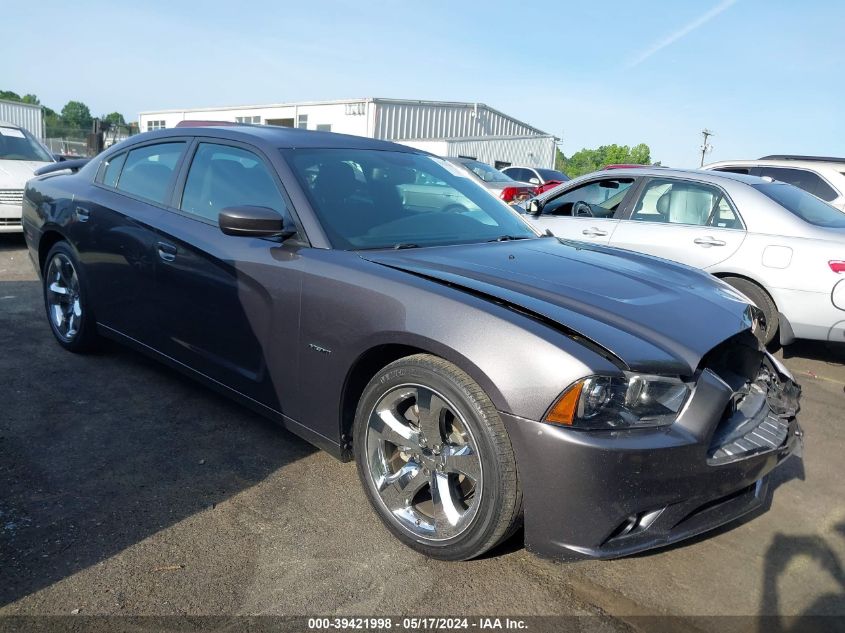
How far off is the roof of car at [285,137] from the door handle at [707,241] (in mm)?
2714

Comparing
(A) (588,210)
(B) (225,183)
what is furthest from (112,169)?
(A) (588,210)

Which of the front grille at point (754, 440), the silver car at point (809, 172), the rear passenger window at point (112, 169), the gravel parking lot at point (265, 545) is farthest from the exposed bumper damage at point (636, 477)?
the silver car at point (809, 172)

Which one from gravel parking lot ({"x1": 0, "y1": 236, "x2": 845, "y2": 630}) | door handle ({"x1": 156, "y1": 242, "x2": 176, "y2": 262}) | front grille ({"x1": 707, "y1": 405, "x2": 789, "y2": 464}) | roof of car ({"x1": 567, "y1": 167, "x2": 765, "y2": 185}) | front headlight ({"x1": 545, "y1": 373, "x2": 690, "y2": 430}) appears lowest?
gravel parking lot ({"x1": 0, "y1": 236, "x2": 845, "y2": 630})

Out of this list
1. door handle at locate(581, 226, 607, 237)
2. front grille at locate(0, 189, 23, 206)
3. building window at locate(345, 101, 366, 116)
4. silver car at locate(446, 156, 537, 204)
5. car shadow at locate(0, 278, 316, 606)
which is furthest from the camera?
building window at locate(345, 101, 366, 116)

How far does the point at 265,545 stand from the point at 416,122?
104 ft

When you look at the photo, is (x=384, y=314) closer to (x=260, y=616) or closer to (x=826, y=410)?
(x=260, y=616)

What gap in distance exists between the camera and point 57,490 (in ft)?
9.90

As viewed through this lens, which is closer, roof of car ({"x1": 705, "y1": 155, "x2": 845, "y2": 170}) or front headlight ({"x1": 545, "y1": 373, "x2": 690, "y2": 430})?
front headlight ({"x1": 545, "y1": 373, "x2": 690, "y2": 430})

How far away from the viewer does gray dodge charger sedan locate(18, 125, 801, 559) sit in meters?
2.27

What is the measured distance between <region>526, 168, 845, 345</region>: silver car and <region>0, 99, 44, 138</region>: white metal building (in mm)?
24078

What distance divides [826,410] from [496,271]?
2.91 metres

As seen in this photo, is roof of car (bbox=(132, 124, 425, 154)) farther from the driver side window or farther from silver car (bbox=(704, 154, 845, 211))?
silver car (bbox=(704, 154, 845, 211))

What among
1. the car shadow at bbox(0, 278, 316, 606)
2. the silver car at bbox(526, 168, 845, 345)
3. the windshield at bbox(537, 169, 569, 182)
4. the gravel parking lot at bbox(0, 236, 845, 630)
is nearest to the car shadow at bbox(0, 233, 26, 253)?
the car shadow at bbox(0, 278, 316, 606)

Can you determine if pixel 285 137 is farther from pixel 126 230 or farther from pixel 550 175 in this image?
pixel 550 175
